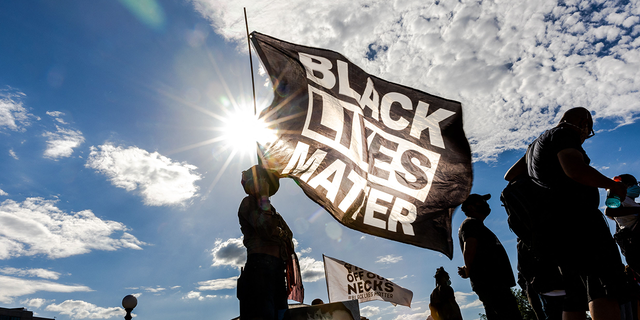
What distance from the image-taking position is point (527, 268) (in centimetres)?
329

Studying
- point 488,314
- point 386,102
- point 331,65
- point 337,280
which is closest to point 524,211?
point 488,314

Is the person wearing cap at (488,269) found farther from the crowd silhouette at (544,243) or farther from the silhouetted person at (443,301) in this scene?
the silhouetted person at (443,301)

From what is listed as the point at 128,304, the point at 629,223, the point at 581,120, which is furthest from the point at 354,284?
the point at 581,120

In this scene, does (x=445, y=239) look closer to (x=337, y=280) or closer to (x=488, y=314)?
(x=488, y=314)

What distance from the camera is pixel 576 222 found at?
7.68 ft

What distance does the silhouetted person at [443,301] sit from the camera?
595 centimetres

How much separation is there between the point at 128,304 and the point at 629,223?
1472 centimetres

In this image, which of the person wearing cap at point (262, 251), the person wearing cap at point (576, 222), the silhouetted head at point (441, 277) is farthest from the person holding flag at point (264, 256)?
the silhouetted head at point (441, 277)

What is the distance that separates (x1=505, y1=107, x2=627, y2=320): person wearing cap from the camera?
7.16ft

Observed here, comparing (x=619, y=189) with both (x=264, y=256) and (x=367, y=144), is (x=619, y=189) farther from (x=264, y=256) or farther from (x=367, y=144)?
(x=367, y=144)

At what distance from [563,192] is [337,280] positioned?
940 centimetres

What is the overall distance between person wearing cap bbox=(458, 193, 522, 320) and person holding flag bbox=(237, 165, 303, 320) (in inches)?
76.0

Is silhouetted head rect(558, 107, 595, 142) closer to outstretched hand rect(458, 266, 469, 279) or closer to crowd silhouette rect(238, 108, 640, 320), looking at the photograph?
crowd silhouette rect(238, 108, 640, 320)

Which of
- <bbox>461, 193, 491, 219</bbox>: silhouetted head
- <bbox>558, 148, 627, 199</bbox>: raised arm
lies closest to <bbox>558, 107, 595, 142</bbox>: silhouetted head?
<bbox>558, 148, 627, 199</bbox>: raised arm
